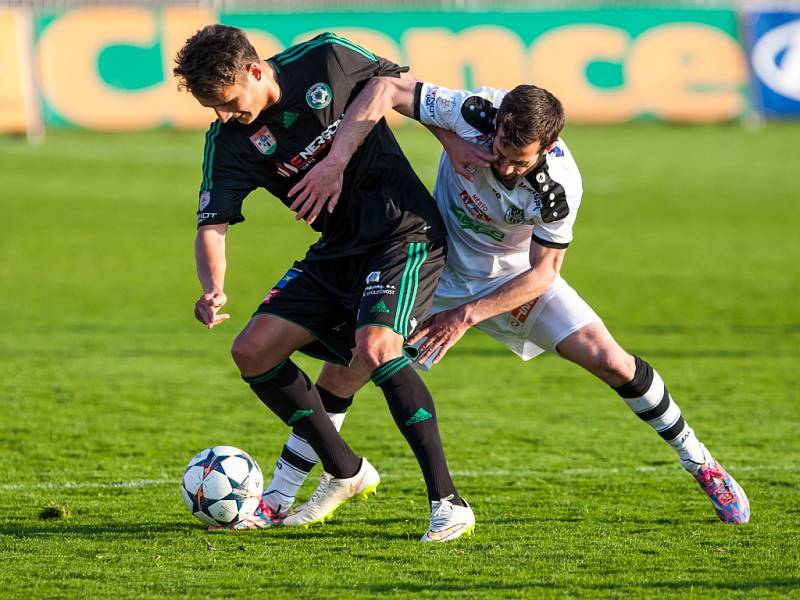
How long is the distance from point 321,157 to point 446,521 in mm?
1597

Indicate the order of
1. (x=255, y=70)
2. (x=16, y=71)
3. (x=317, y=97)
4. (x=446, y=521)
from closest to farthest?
(x=446, y=521)
(x=255, y=70)
(x=317, y=97)
(x=16, y=71)

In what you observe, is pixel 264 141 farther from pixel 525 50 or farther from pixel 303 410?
pixel 525 50

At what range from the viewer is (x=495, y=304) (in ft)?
17.7

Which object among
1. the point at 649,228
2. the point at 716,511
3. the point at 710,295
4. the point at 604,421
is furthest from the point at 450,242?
the point at 649,228

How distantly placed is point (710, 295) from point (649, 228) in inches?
181

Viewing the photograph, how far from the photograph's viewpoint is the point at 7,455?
670 cm

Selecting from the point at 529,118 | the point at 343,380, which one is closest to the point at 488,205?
the point at 529,118

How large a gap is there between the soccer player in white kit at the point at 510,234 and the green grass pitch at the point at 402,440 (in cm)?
48

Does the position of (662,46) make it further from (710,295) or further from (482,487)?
(482,487)

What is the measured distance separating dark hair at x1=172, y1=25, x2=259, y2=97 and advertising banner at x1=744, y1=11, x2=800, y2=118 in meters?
23.6

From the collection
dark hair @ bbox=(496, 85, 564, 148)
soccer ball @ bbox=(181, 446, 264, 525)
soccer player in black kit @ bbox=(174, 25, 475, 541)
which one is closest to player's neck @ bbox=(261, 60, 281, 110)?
soccer player in black kit @ bbox=(174, 25, 475, 541)

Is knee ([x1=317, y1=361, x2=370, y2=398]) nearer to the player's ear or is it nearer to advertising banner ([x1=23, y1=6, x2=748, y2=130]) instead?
the player's ear

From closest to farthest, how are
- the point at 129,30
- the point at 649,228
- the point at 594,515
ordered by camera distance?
the point at 594,515, the point at 649,228, the point at 129,30

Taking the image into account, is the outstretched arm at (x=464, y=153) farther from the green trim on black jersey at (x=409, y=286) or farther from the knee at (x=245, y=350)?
the knee at (x=245, y=350)
